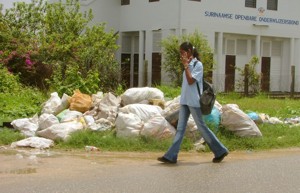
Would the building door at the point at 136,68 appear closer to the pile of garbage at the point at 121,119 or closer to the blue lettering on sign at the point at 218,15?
the blue lettering on sign at the point at 218,15

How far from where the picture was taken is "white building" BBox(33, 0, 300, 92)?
2469cm

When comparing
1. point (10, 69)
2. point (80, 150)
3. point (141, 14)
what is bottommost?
point (80, 150)

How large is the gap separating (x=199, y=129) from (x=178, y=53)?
13.4 metres

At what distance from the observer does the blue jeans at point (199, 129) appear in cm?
858

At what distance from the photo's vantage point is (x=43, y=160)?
348 inches

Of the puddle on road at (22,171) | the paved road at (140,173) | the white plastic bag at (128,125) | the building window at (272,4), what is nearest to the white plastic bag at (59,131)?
the paved road at (140,173)

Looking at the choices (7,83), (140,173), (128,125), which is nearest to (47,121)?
(128,125)

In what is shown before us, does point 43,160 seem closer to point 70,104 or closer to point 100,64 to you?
point 70,104

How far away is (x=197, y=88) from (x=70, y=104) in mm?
4143

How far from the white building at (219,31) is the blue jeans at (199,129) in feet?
49.0

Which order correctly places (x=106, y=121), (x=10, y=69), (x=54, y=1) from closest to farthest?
(x=106, y=121) < (x=10, y=69) < (x=54, y=1)

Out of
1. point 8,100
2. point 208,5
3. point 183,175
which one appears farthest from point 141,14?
Answer: point 183,175

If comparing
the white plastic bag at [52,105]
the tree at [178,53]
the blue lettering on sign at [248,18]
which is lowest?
the white plastic bag at [52,105]

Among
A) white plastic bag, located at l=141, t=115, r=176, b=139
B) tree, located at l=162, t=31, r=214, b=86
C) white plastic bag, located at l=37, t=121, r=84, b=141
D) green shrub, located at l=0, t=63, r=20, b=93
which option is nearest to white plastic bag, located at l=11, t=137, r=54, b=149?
white plastic bag, located at l=37, t=121, r=84, b=141
